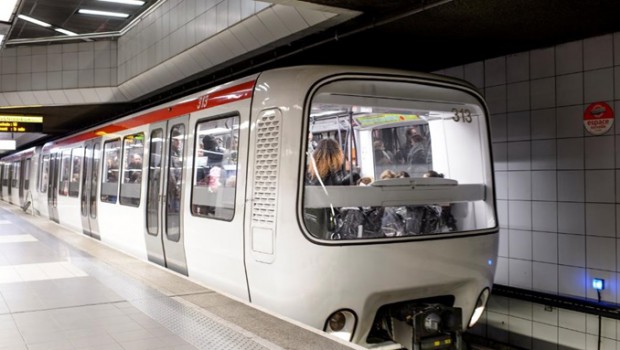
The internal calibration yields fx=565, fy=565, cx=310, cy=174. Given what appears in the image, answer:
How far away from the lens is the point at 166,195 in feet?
20.4

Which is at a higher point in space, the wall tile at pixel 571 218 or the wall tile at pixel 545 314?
the wall tile at pixel 571 218

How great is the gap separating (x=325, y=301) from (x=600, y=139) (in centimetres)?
347

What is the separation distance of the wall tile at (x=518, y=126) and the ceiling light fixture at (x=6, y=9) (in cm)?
531

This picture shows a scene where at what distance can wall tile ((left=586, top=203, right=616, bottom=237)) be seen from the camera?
5.56 metres

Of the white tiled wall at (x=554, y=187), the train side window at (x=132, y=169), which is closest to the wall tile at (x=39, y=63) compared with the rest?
the train side window at (x=132, y=169)

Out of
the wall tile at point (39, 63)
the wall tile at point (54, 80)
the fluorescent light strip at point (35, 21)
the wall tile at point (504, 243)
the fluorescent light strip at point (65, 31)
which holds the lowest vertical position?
the wall tile at point (504, 243)

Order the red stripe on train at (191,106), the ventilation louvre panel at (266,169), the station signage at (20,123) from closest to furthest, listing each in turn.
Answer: the ventilation louvre panel at (266,169) < the red stripe on train at (191,106) < the station signage at (20,123)

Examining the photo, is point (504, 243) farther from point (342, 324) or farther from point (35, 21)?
point (35, 21)

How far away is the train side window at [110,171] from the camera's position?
8.33m

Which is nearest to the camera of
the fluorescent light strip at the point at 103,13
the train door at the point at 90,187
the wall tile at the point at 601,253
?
the wall tile at the point at 601,253

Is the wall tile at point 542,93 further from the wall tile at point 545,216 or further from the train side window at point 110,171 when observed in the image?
the train side window at point 110,171

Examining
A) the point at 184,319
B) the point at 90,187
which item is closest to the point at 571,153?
the point at 184,319

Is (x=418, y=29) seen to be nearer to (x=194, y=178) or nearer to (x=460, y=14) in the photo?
(x=460, y=14)

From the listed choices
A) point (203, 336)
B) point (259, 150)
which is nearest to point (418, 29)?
point (259, 150)
